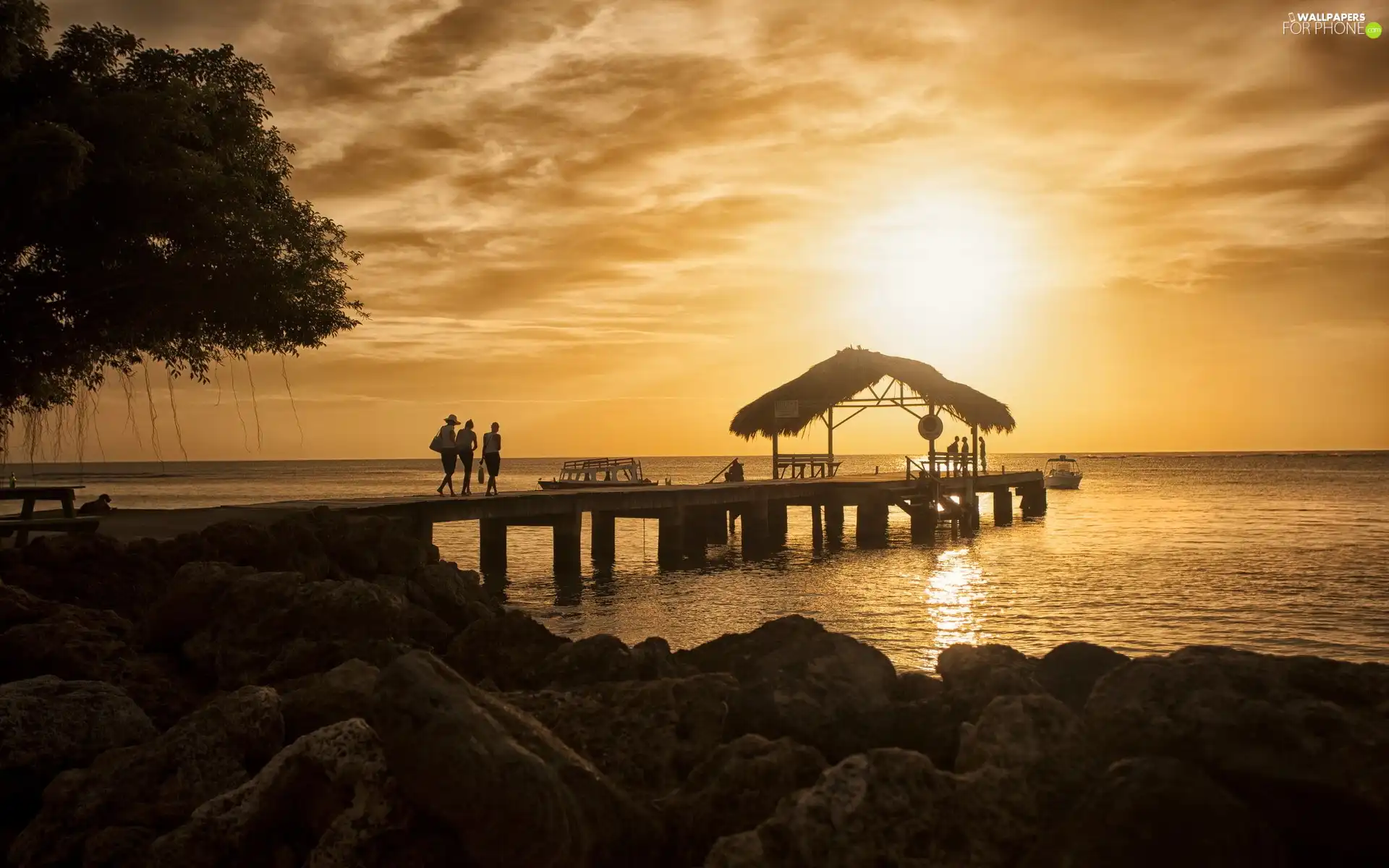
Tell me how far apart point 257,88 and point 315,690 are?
1279 centimetres

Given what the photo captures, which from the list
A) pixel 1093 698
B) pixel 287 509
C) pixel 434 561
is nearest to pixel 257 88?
pixel 287 509

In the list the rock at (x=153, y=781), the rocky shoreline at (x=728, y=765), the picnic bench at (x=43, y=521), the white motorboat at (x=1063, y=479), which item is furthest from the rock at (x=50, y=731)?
the white motorboat at (x=1063, y=479)

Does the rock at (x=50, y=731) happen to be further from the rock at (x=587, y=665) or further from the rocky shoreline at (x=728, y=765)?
the rock at (x=587, y=665)

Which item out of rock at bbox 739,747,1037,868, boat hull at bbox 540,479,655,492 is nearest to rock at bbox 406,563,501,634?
rock at bbox 739,747,1037,868

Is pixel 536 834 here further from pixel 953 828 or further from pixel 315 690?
pixel 315 690

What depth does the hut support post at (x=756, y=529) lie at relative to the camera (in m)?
27.6

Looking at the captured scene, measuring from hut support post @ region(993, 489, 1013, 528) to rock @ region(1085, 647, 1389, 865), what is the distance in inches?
1461

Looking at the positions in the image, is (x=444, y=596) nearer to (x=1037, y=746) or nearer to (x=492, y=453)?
(x=1037, y=746)

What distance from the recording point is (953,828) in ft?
13.2

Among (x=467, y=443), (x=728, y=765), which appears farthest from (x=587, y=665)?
(x=467, y=443)

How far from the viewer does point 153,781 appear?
4840mm

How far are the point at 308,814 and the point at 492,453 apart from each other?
17853 millimetres

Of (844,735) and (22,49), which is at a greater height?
(22,49)

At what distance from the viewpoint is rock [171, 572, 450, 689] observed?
6910 mm
